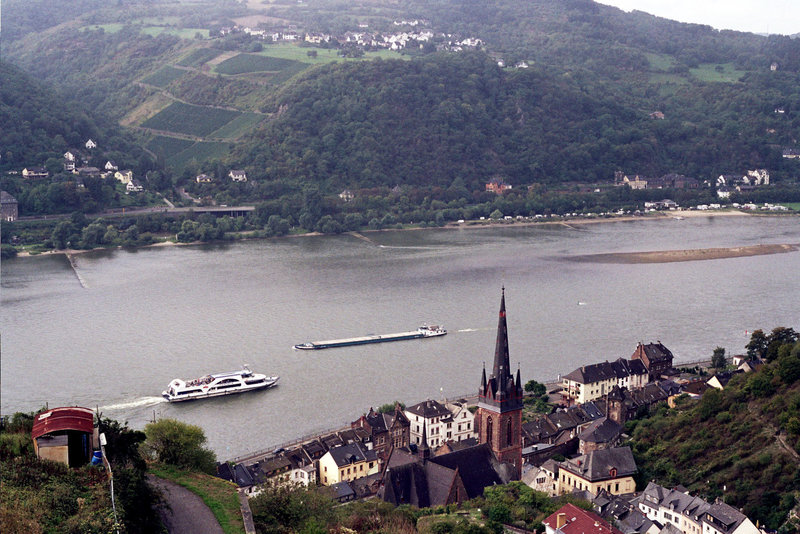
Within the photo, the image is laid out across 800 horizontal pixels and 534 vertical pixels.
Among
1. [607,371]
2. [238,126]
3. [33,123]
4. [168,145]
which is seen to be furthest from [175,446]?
[168,145]

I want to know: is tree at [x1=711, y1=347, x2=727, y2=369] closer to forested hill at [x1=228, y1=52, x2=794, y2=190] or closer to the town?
the town

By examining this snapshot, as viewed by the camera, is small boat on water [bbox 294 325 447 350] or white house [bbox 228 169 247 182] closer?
small boat on water [bbox 294 325 447 350]

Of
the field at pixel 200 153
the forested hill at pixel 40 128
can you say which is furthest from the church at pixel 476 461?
the field at pixel 200 153

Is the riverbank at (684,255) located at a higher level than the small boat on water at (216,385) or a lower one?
higher

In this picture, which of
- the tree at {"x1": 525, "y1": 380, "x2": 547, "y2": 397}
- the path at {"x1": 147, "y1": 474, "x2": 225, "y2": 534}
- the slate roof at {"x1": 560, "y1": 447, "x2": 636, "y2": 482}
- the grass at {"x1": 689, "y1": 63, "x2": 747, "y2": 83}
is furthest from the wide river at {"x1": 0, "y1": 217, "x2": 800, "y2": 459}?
the grass at {"x1": 689, "y1": 63, "x2": 747, "y2": 83}

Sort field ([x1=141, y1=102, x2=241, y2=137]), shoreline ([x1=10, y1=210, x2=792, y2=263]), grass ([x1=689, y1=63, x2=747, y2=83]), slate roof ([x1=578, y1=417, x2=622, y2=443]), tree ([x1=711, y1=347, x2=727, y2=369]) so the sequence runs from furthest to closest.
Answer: grass ([x1=689, y1=63, x2=747, y2=83]), field ([x1=141, y1=102, x2=241, y2=137]), shoreline ([x1=10, y1=210, x2=792, y2=263]), tree ([x1=711, y1=347, x2=727, y2=369]), slate roof ([x1=578, y1=417, x2=622, y2=443])

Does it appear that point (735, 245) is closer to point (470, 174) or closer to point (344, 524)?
point (470, 174)

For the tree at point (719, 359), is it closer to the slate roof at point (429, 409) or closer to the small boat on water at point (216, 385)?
the slate roof at point (429, 409)
